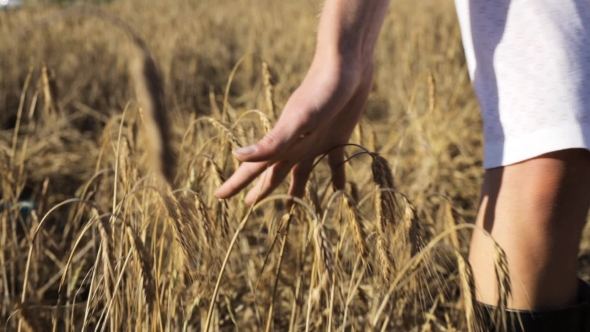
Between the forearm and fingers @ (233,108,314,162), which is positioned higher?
the forearm

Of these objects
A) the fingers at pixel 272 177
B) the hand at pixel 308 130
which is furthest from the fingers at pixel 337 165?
the fingers at pixel 272 177

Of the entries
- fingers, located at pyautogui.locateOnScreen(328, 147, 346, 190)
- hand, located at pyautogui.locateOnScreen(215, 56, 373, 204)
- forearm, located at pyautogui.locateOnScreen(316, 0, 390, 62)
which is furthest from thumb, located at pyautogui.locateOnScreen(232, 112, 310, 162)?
fingers, located at pyautogui.locateOnScreen(328, 147, 346, 190)

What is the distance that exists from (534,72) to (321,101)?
0.30m

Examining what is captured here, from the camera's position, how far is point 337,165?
1082 mm

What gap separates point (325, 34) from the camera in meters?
0.92

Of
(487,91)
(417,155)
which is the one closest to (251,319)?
(487,91)

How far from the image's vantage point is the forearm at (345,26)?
908 mm

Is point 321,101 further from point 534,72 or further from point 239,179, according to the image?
point 534,72

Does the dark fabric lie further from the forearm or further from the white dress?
the forearm

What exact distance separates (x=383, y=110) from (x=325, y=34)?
9.25 feet

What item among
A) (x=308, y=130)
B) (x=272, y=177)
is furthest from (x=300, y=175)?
(x=308, y=130)

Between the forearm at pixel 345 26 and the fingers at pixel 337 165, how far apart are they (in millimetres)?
202

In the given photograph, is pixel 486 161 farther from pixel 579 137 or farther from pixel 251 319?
pixel 251 319

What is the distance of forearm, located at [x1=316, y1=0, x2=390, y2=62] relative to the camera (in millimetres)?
908
